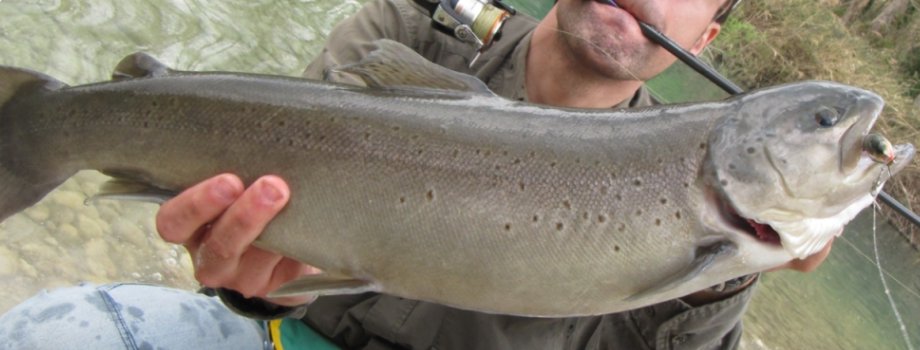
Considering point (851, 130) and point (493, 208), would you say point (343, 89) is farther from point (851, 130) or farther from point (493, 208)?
point (851, 130)

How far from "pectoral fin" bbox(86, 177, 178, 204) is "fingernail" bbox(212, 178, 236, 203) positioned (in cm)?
22

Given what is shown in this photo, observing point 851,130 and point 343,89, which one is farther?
point 343,89

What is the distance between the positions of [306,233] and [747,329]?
594cm

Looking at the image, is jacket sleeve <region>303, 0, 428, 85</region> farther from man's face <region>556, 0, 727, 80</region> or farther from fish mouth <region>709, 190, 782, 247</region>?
fish mouth <region>709, 190, 782, 247</region>

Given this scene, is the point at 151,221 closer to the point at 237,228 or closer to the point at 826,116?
the point at 237,228

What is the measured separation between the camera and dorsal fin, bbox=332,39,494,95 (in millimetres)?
2008

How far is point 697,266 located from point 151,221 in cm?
342

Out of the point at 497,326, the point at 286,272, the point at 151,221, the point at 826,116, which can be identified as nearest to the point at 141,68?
the point at 286,272

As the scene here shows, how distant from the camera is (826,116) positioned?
1.88m

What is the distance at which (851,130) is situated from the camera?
186 cm

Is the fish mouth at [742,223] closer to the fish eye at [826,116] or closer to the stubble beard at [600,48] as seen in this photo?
the fish eye at [826,116]

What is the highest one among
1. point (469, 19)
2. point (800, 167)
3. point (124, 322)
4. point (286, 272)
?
point (800, 167)

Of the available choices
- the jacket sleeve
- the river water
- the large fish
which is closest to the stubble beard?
the jacket sleeve

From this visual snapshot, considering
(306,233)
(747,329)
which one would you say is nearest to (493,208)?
(306,233)
